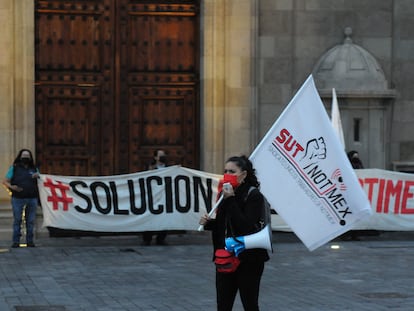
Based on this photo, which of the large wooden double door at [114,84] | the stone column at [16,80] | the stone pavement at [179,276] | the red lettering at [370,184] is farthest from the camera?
the large wooden double door at [114,84]

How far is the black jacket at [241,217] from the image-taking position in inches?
320

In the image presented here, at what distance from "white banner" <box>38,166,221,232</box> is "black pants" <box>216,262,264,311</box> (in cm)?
946

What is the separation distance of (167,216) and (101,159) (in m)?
2.72

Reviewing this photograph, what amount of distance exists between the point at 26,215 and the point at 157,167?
2462 mm

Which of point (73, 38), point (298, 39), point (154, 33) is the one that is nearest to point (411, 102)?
point (298, 39)

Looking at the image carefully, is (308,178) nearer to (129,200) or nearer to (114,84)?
(129,200)

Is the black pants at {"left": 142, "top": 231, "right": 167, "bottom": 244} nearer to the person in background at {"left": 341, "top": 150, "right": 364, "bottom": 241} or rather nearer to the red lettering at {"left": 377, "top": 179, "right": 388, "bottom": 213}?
the person in background at {"left": 341, "top": 150, "right": 364, "bottom": 241}

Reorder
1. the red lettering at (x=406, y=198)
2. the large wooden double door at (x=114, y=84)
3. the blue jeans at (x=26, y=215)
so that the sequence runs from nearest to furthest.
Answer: the blue jeans at (x=26, y=215) < the red lettering at (x=406, y=198) < the large wooden double door at (x=114, y=84)

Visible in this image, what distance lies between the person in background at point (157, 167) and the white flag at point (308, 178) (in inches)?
267

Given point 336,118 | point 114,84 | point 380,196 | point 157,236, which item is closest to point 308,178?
point 157,236

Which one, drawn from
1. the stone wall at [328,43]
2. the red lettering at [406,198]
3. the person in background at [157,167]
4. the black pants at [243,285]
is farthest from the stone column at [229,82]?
the black pants at [243,285]

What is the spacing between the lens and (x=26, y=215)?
1720cm

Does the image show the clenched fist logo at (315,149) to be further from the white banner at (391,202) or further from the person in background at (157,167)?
the white banner at (391,202)

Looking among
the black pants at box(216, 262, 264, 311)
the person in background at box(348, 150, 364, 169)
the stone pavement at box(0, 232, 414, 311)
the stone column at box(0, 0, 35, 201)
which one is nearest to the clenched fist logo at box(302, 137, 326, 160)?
the stone pavement at box(0, 232, 414, 311)
